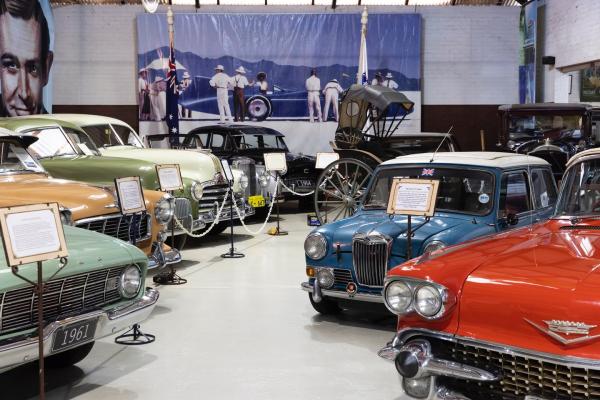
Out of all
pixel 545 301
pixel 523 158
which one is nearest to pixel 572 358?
pixel 545 301

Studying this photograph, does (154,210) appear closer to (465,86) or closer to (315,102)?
(315,102)

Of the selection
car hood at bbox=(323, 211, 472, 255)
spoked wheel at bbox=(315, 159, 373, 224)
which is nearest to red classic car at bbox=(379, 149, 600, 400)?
car hood at bbox=(323, 211, 472, 255)

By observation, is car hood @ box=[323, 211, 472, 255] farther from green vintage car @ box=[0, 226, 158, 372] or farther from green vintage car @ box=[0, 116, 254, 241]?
green vintage car @ box=[0, 116, 254, 241]

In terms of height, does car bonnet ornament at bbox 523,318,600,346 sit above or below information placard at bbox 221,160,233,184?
below

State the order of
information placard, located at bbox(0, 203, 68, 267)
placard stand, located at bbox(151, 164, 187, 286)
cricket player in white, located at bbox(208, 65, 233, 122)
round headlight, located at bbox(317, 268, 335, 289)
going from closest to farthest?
information placard, located at bbox(0, 203, 68, 267) < round headlight, located at bbox(317, 268, 335, 289) < placard stand, located at bbox(151, 164, 187, 286) < cricket player in white, located at bbox(208, 65, 233, 122)

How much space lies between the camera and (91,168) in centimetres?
806

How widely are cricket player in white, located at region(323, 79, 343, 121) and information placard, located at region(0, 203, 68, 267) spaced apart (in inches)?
566

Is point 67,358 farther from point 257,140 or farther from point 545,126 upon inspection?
point 545,126

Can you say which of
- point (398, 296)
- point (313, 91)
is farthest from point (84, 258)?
point (313, 91)

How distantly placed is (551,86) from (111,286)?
48.8ft

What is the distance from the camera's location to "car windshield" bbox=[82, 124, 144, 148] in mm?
10180

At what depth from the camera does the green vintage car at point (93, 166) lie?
26.2ft

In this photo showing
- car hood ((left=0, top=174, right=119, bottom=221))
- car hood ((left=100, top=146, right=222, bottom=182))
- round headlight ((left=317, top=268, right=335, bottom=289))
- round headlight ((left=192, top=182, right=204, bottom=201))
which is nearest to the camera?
car hood ((left=0, top=174, right=119, bottom=221))

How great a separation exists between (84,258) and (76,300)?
24 cm
